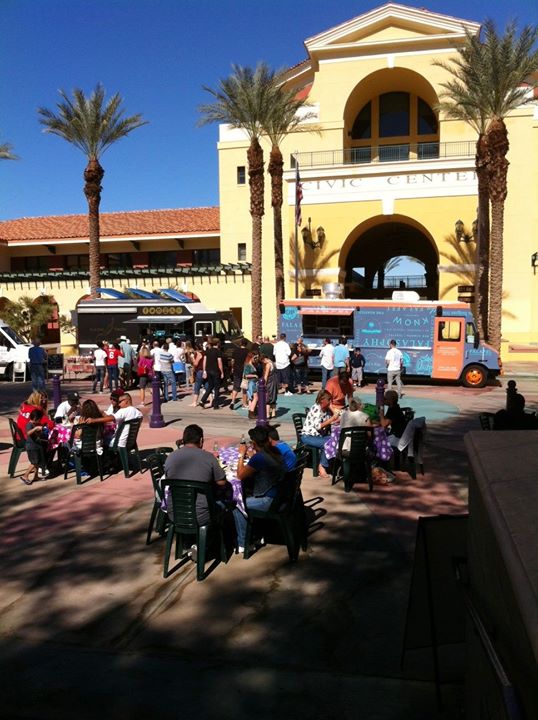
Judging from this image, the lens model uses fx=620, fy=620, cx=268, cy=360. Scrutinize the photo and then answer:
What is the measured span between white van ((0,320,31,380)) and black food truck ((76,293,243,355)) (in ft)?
12.1

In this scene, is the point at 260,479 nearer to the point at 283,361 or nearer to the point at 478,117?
the point at 283,361

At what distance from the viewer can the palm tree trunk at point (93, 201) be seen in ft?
101

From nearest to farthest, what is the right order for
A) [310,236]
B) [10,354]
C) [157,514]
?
[157,514] < [10,354] < [310,236]

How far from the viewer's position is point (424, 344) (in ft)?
63.4

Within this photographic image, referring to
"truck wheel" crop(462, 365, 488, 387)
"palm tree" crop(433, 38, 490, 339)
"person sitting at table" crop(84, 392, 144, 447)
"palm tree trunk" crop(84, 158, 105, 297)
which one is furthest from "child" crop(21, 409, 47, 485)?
"palm tree trunk" crop(84, 158, 105, 297)

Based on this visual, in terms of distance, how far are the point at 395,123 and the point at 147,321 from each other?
19.6m

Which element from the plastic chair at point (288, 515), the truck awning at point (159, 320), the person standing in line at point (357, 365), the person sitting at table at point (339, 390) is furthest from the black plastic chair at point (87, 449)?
the truck awning at point (159, 320)

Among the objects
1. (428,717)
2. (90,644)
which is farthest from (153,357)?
(428,717)

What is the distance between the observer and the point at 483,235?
2706cm

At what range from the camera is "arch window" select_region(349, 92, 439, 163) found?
3419cm

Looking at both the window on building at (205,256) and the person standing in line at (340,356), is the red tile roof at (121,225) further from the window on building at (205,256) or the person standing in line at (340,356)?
the person standing in line at (340,356)

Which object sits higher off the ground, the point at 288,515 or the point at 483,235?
the point at 483,235

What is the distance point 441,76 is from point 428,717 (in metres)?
32.6

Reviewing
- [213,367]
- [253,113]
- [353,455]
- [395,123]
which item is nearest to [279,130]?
[253,113]
